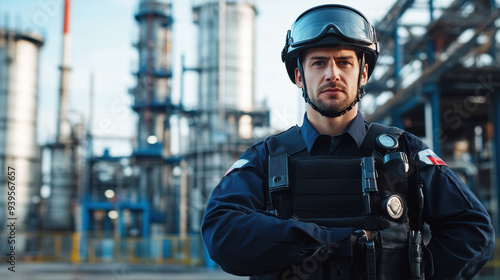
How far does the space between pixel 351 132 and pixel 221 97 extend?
23.6 meters

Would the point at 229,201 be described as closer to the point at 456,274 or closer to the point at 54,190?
the point at 456,274

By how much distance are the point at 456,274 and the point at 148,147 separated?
27.1 m

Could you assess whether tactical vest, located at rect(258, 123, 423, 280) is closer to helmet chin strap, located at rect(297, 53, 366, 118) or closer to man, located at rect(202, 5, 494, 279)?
man, located at rect(202, 5, 494, 279)

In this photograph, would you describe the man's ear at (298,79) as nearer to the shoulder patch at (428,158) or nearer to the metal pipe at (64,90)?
the shoulder patch at (428,158)

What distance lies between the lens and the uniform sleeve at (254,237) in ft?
6.10

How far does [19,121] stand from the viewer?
29.0 m

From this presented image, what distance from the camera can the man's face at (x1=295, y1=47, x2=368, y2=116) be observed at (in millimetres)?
2207

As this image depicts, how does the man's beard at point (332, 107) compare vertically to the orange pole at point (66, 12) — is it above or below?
below

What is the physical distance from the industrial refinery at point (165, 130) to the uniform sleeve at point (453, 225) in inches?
613

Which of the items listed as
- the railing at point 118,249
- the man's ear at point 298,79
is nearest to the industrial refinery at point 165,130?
the railing at point 118,249

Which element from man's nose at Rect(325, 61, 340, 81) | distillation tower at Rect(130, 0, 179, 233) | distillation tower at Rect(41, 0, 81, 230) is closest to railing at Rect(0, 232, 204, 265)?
distillation tower at Rect(130, 0, 179, 233)

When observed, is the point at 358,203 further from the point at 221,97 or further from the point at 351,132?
the point at 221,97

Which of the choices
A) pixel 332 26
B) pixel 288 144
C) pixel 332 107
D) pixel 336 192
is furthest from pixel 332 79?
pixel 336 192

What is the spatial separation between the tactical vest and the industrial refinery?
614 inches
